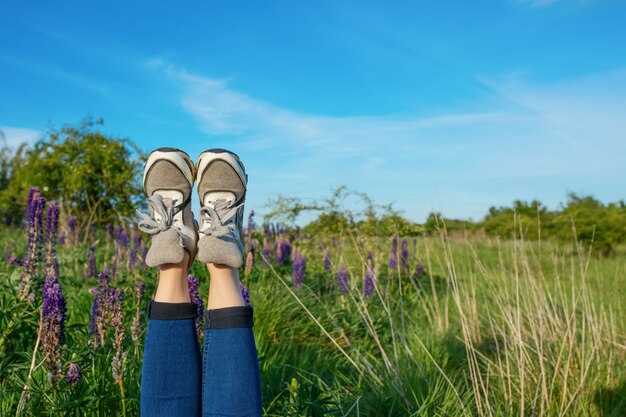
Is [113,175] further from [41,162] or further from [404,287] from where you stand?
[404,287]

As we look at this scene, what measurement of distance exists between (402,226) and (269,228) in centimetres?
175

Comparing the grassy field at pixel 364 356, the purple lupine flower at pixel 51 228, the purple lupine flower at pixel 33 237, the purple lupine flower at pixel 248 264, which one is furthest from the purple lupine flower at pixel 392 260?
the purple lupine flower at pixel 33 237

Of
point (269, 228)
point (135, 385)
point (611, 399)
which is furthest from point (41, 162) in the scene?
point (611, 399)

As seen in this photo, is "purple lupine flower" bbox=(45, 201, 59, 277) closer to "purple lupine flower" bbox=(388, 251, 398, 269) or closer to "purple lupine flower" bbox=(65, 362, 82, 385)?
"purple lupine flower" bbox=(65, 362, 82, 385)

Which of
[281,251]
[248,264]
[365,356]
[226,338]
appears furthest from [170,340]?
[281,251]

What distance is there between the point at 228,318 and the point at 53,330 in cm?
79

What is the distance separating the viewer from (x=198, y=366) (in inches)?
77.8

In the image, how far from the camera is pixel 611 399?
3.65 metres

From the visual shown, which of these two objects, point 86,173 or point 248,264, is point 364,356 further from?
point 86,173

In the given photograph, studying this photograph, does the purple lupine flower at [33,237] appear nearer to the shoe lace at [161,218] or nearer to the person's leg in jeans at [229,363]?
the shoe lace at [161,218]

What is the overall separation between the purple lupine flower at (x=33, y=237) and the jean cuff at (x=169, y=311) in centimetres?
183

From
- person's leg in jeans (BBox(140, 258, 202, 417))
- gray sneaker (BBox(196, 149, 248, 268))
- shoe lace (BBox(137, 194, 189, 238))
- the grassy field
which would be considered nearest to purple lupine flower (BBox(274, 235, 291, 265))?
the grassy field

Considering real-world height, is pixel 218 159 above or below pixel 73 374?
above

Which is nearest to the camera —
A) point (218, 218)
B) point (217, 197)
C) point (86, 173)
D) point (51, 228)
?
point (218, 218)
